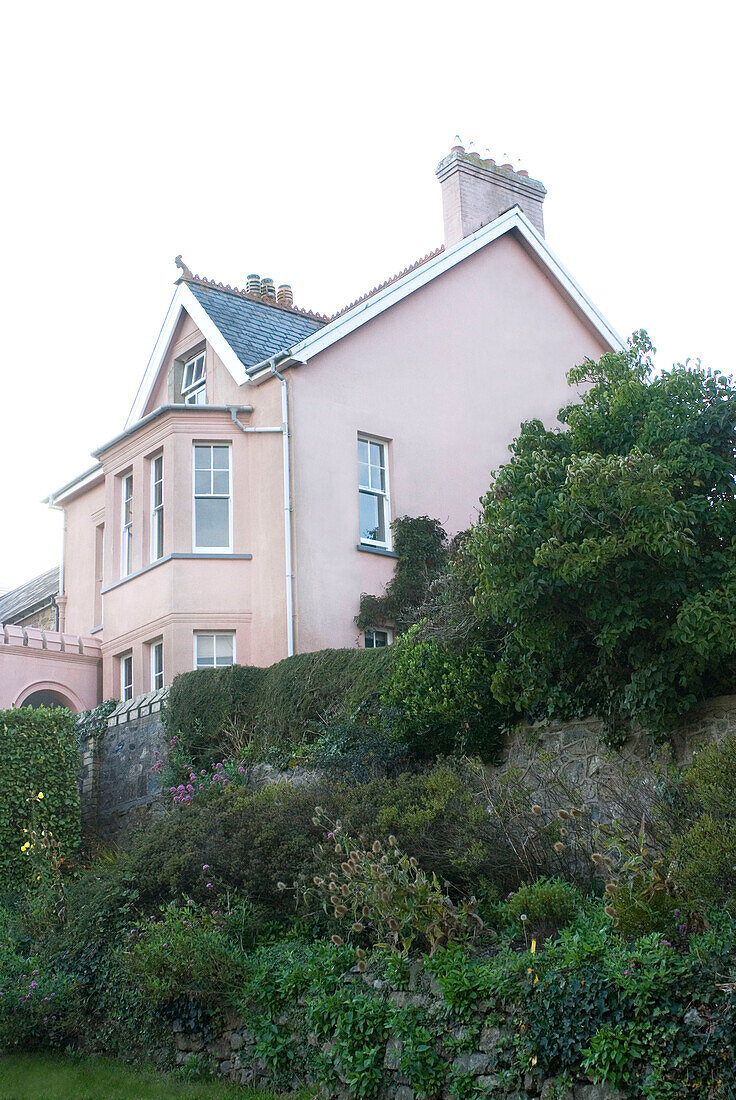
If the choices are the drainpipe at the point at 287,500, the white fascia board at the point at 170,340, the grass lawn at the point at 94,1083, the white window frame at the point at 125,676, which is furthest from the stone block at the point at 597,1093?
the white fascia board at the point at 170,340

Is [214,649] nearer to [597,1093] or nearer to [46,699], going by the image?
[46,699]

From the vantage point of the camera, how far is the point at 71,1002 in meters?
10.9

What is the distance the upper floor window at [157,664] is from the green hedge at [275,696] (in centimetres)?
265

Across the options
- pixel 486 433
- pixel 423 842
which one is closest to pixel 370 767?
pixel 423 842

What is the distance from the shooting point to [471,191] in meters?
24.0

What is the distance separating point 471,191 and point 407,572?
8889mm

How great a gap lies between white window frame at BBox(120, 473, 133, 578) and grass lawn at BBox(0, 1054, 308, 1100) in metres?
11.3

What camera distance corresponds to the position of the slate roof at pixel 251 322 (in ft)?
70.0

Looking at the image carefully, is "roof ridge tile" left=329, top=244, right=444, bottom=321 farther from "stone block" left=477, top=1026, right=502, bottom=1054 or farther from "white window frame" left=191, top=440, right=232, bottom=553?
"stone block" left=477, top=1026, right=502, bottom=1054

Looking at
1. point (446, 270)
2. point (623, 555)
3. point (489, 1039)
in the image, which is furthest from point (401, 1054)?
point (446, 270)

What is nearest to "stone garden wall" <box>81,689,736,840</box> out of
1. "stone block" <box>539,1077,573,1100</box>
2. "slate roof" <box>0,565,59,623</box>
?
"stone block" <box>539,1077,573,1100</box>

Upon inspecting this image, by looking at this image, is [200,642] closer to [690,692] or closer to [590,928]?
[690,692]

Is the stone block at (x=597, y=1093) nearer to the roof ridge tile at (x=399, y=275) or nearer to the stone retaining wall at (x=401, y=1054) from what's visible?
the stone retaining wall at (x=401, y=1054)

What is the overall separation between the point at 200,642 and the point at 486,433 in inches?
286
